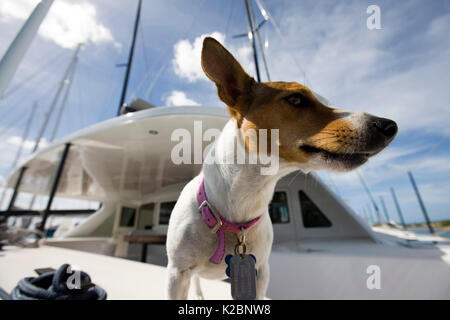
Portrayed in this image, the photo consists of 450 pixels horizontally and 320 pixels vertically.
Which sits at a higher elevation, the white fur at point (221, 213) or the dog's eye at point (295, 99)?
the dog's eye at point (295, 99)

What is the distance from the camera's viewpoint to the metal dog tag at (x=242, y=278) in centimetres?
53

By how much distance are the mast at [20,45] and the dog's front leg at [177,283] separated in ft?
2.32

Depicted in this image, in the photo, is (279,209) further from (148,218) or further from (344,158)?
(344,158)

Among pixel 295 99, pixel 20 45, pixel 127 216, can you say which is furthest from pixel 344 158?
pixel 127 216

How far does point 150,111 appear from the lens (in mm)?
1989

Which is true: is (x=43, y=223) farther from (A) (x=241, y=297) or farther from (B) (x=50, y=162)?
(A) (x=241, y=297)

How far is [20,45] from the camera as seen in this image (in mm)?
585

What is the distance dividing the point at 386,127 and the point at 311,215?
2.85m

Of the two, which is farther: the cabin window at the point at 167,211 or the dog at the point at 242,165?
the cabin window at the point at 167,211

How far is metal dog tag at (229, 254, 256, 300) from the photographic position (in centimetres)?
53

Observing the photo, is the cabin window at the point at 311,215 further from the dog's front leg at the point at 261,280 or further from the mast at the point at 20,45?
the mast at the point at 20,45

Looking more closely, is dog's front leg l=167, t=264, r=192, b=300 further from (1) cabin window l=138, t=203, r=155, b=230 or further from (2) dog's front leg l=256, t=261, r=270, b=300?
(1) cabin window l=138, t=203, r=155, b=230

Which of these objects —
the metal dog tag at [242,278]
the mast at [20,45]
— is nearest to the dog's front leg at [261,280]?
the metal dog tag at [242,278]
